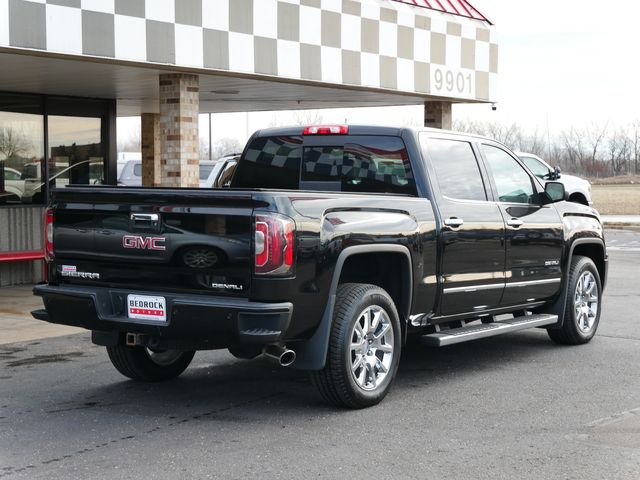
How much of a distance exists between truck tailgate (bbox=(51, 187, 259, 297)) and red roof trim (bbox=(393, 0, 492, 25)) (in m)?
9.79

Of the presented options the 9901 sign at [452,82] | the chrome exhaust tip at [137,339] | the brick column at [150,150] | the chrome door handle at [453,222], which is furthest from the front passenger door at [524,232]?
the brick column at [150,150]

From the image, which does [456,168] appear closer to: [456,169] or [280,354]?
[456,169]

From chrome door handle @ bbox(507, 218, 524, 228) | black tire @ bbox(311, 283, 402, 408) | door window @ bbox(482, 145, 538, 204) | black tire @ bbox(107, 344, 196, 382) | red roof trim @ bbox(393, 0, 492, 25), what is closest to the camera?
black tire @ bbox(311, 283, 402, 408)

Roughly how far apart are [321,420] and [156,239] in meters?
1.53

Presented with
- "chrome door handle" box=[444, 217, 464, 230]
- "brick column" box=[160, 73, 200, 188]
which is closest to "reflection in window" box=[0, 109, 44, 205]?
"brick column" box=[160, 73, 200, 188]

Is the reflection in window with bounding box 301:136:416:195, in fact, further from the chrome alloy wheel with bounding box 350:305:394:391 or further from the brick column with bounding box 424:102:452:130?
the brick column with bounding box 424:102:452:130

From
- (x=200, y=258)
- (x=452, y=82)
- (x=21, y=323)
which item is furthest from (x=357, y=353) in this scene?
(x=452, y=82)

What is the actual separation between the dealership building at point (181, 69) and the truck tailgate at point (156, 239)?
4114 millimetres

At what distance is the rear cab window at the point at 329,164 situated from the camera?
7379 millimetres

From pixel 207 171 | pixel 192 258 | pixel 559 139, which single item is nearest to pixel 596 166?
pixel 559 139

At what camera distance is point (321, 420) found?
624cm

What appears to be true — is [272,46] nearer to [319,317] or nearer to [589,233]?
[589,233]

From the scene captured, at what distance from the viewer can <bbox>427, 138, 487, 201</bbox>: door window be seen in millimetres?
7543

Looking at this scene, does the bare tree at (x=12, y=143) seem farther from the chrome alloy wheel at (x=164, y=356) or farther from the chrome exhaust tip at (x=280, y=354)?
the chrome exhaust tip at (x=280, y=354)
